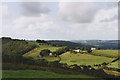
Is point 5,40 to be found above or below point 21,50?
above

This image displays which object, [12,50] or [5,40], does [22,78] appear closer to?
[12,50]

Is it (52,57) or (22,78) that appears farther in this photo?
(52,57)

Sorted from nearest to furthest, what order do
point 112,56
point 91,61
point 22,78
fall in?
point 22,78 < point 91,61 < point 112,56

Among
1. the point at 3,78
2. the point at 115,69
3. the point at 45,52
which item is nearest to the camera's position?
the point at 3,78

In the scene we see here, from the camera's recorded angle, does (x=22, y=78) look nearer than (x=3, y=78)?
No

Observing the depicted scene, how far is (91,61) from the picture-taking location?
10131 cm

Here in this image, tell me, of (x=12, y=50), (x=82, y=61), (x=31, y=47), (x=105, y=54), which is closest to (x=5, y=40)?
(x=12, y=50)

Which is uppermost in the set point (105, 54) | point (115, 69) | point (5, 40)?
point (5, 40)

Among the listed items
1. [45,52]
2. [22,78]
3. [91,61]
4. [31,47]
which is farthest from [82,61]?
[22,78]

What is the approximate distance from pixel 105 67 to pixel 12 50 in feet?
331

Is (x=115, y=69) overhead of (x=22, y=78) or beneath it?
beneath

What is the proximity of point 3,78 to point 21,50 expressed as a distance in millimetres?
110876

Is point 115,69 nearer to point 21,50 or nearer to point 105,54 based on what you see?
point 105,54

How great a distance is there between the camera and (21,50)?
135250 millimetres
